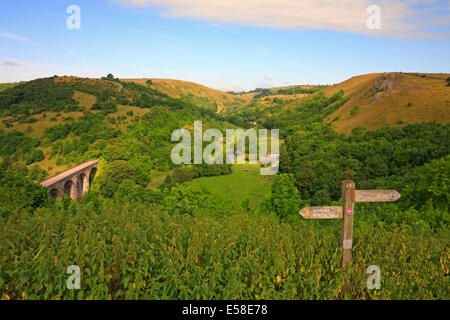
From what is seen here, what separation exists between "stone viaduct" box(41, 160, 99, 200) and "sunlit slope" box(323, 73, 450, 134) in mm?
72350

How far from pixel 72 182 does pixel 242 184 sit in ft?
141

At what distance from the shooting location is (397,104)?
266 feet

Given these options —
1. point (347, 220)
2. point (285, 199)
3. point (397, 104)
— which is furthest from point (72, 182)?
point (397, 104)

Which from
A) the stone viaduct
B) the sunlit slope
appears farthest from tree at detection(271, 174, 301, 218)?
the sunlit slope

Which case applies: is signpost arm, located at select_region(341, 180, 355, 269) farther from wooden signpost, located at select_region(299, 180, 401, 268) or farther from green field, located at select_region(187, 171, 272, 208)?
green field, located at select_region(187, 171, 272, 208)

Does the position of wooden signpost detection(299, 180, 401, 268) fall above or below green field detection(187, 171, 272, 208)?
above

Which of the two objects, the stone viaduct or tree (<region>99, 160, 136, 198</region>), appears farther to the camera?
tree (<region>99, 160, 136, 198</region>)

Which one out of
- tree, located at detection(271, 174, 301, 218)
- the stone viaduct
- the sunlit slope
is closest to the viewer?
tree, located at detection(271, 174, 301, 218)

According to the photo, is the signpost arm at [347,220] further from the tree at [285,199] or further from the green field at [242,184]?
the green field at [242,184]

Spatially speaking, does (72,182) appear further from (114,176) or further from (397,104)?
(397,104)

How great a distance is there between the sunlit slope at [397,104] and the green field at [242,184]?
1184 inches

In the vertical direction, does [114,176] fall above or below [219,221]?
below

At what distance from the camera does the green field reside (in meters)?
71.6

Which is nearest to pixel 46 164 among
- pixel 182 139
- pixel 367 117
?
pixel 182 139
